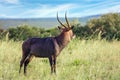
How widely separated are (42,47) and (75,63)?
2.10 m

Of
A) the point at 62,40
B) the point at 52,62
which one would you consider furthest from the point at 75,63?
the point at 52,62

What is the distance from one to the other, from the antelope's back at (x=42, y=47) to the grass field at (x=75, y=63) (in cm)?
48

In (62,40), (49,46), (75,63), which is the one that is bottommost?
(75,63)

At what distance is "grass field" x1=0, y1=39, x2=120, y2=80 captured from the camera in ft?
31.5

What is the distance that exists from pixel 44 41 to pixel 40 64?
1.42 m

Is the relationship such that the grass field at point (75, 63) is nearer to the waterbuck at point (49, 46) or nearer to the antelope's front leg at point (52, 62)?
the antelope's front leg at point (52, 62)

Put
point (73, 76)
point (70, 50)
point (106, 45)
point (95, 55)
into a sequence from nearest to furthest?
point (73, 76)
point (95, 55)
point (70, 50)
point (106, 45)

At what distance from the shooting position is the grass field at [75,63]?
959cm

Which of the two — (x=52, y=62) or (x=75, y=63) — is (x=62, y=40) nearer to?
(x=52, y=62)

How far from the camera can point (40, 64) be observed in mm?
11234

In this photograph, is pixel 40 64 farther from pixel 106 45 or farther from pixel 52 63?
pixel 106 45

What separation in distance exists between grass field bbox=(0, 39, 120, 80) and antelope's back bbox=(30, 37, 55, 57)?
0.48 m

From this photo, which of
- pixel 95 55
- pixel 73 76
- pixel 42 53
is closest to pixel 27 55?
pixel 42 53

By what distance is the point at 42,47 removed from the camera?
32.5ft
